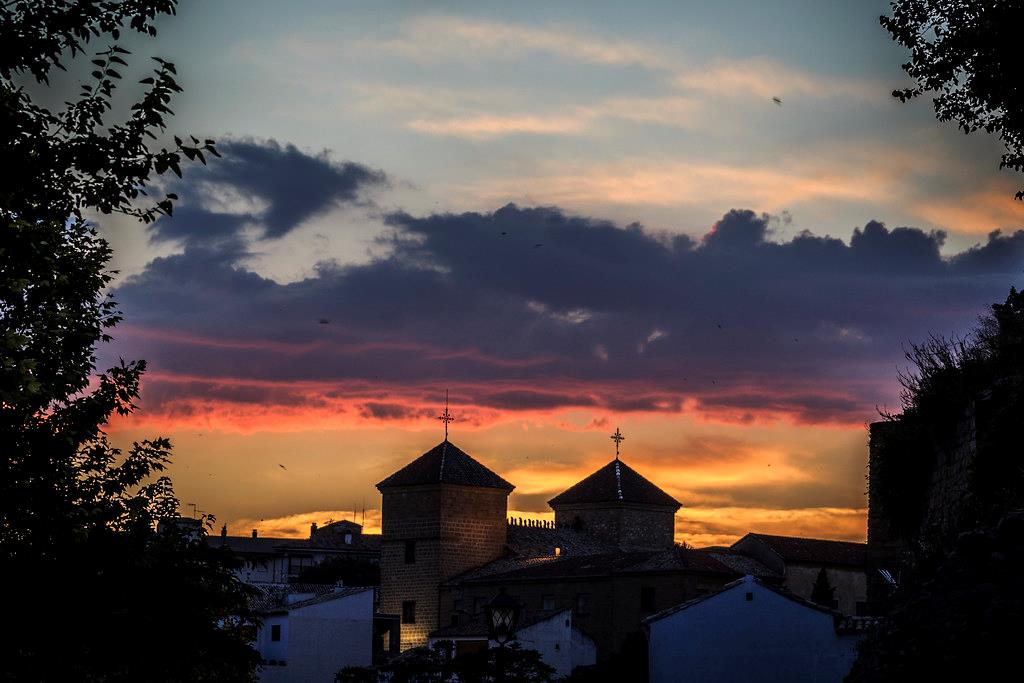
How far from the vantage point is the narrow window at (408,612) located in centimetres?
7138

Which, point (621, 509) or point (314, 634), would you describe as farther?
point (621, 509)

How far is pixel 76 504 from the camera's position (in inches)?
599

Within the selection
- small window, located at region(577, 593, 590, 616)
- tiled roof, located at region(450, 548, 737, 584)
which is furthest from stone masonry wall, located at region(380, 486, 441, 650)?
small window, located at region(577, 593, 590, 616)

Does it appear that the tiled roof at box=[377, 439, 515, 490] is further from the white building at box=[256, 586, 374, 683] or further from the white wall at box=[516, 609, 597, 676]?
the white wall at box=[516, 609, 597, 676]

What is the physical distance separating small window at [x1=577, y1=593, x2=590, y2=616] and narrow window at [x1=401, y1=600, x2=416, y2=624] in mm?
11509

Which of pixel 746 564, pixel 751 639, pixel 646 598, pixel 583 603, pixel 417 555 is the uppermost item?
pixel 417 555

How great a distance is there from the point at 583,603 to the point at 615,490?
20495mm

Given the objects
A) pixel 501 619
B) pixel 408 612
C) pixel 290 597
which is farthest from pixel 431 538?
pixel 501 619

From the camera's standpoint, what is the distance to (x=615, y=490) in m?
83.7

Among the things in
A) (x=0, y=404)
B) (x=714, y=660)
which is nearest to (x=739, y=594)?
(x=714, y=660)

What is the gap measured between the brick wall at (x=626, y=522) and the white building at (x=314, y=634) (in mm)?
23760

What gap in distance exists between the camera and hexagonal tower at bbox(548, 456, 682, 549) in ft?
272

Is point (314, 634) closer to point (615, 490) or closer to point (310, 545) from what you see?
point (615, 490)

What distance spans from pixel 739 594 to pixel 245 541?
302 feet
